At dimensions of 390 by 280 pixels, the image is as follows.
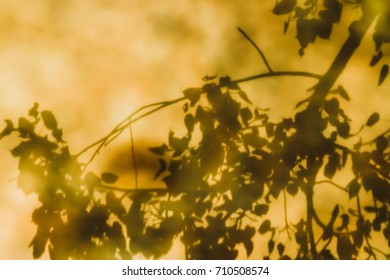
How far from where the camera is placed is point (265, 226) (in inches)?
96.3

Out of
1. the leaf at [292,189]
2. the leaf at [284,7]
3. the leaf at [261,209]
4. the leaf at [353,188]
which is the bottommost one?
the leaf at [261,209]

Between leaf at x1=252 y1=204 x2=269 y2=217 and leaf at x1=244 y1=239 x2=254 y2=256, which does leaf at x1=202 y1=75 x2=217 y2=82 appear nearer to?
leaf at x1=252 y1=204 x2=269 y2=217

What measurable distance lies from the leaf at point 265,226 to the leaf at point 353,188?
20.4 inches

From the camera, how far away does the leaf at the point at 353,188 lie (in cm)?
216

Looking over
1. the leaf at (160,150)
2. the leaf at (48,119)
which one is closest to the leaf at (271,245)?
the leaf at (160,150)

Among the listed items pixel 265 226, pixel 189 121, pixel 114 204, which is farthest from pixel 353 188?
pixel 114 204

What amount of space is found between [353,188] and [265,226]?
0.56 m

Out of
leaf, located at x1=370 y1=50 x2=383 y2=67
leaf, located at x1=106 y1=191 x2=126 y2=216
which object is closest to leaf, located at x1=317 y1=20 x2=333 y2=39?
leaf, located at x1=370 y1=50 x2=383 y2=67

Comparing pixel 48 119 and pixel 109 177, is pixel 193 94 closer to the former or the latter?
pixel 109 177

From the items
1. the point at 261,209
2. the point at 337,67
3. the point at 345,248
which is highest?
the point at 337,67

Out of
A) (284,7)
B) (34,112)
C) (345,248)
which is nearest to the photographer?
(284,7)

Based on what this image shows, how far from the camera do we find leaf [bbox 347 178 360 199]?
2.16 m

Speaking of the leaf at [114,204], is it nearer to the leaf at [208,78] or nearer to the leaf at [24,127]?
the leaf at [24,127]

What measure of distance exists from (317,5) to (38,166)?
168cm
